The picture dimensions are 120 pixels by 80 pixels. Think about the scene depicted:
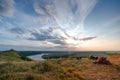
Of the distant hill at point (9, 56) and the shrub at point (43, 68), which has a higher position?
the distant hill at point (9, 56)

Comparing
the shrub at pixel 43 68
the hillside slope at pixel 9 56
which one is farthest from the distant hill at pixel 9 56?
the shrub at pixel 43 68

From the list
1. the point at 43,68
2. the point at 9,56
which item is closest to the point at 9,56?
the point at 9,56

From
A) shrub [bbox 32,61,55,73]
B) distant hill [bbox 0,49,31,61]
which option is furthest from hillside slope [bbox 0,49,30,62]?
shrub [bbox 32,61,55,73]

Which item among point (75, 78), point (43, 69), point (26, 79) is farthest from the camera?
point (43, 69)

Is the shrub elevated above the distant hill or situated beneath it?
situated beneath

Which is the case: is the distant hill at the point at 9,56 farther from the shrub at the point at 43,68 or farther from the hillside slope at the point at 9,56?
the shrub at the point at 43,68

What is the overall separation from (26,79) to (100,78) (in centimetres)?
347

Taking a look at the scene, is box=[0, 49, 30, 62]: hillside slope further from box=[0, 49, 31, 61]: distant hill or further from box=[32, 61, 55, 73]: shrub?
box=[32, 61, 55, 73]: shrub

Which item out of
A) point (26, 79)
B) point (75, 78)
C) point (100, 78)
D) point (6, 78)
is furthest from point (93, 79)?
point (6, 78)

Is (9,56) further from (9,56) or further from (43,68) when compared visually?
(43,68)

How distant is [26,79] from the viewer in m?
5.82

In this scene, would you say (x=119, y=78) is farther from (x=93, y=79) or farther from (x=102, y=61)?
(x=102, y=61)

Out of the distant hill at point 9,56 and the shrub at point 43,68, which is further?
the distant hill at point 9,56

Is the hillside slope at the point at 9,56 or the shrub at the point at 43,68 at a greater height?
the hillside slope at the point at 9,56
